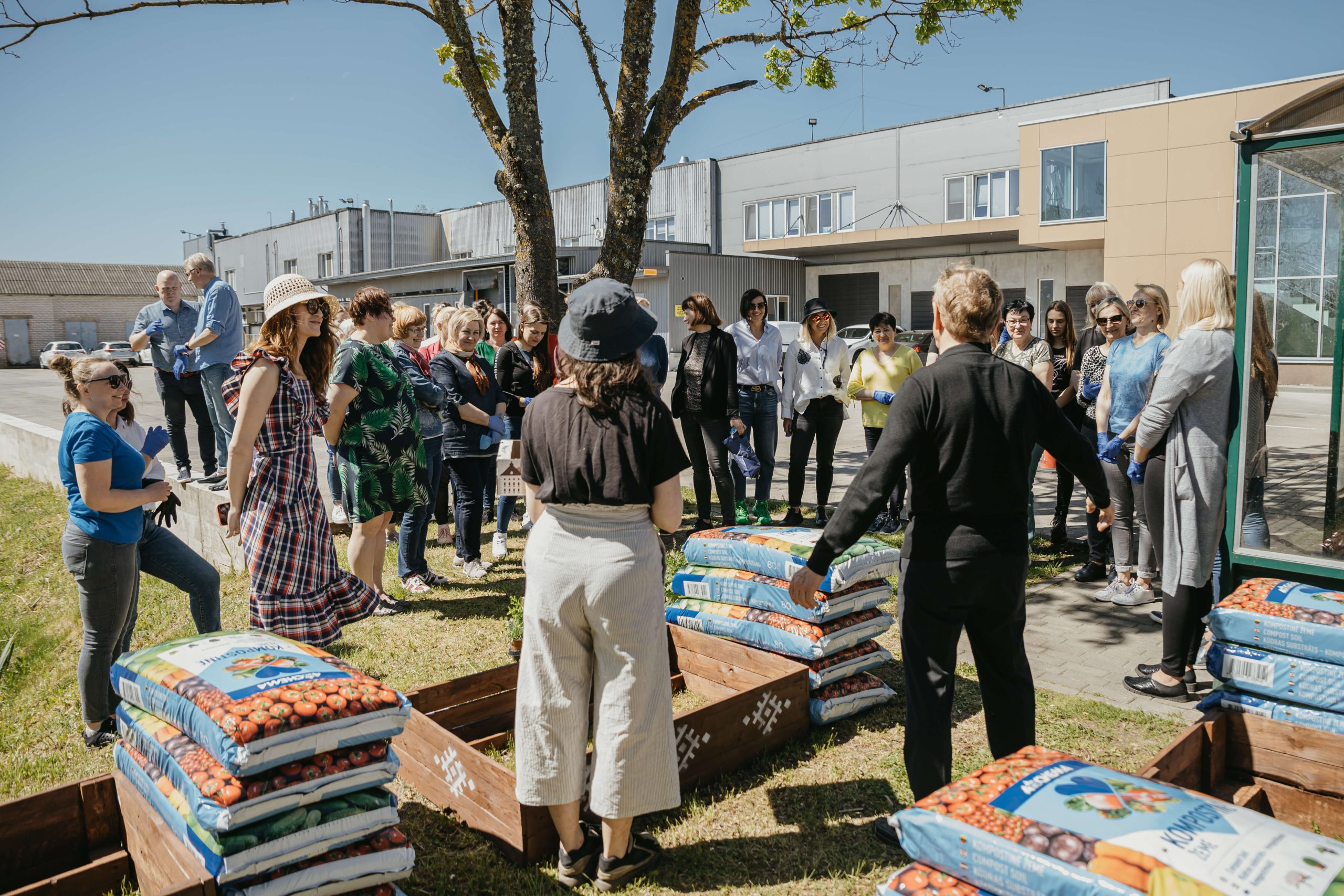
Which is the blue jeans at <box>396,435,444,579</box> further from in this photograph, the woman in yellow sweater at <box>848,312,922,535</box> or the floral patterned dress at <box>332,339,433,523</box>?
the woman in yellow sweater at <box>848,312,922,535</box>

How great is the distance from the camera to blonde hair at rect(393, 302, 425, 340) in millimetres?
6418

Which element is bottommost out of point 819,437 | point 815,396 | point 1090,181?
point 819,437

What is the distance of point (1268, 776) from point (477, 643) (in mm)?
4058

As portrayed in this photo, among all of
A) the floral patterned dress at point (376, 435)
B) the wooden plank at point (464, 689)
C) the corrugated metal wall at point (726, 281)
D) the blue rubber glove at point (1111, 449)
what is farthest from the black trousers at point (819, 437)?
the corrugated metal wall at point (726, 281)

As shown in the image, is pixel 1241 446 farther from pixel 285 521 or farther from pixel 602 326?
pixel 285 521

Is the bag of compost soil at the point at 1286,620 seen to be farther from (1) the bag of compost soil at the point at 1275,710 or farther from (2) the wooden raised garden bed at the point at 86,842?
(2) the wooden raised garden bed at the point at 86,842

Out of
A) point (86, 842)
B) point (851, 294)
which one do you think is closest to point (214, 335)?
point (86, 842)

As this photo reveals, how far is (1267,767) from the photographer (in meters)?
3.38

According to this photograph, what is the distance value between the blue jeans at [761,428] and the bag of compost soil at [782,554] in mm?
3303

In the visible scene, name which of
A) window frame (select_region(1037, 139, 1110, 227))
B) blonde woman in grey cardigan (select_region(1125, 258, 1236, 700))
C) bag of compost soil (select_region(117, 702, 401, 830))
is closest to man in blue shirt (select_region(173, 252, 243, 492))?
bag of compost soil (select_region(117, 702, 401, 830))

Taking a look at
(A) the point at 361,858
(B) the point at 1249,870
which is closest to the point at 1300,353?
(B) the point at 1249,870

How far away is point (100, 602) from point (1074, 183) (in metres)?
28.6

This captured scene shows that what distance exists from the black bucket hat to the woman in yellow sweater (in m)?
5.29

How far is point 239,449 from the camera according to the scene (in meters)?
4.22
